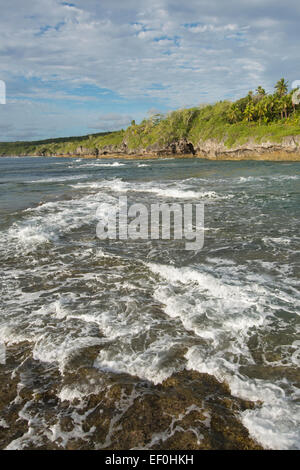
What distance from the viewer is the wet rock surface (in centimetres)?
279

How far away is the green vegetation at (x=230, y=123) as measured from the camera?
53.0 m

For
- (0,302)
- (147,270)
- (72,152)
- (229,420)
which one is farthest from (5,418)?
(72,152)

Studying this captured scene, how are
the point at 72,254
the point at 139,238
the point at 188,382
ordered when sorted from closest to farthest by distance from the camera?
the point at 188,382 → the point at 72,254 → the point at 139,238

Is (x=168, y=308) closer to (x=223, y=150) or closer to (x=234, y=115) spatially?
(x=223, y=150)

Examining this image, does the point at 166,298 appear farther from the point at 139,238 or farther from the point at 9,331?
the point at 139,238

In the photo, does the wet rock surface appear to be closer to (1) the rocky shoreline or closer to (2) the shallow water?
(2) the shallow water

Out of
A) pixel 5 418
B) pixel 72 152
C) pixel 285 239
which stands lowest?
pixel 5 418

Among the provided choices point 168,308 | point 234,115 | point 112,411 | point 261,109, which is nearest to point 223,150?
point 261,109

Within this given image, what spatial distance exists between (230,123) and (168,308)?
75764 mm

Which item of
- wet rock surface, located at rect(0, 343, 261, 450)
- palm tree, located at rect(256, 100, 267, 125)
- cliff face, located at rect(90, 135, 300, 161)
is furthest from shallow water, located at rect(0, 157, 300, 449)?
palm tree, located at rect(256, 100, 267, 125)

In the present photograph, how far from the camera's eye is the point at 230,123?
7175 cm

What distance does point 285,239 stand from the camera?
8727mm

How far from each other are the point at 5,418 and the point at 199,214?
34.8 ft

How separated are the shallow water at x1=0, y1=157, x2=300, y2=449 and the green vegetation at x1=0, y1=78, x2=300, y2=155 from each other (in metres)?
45.8
